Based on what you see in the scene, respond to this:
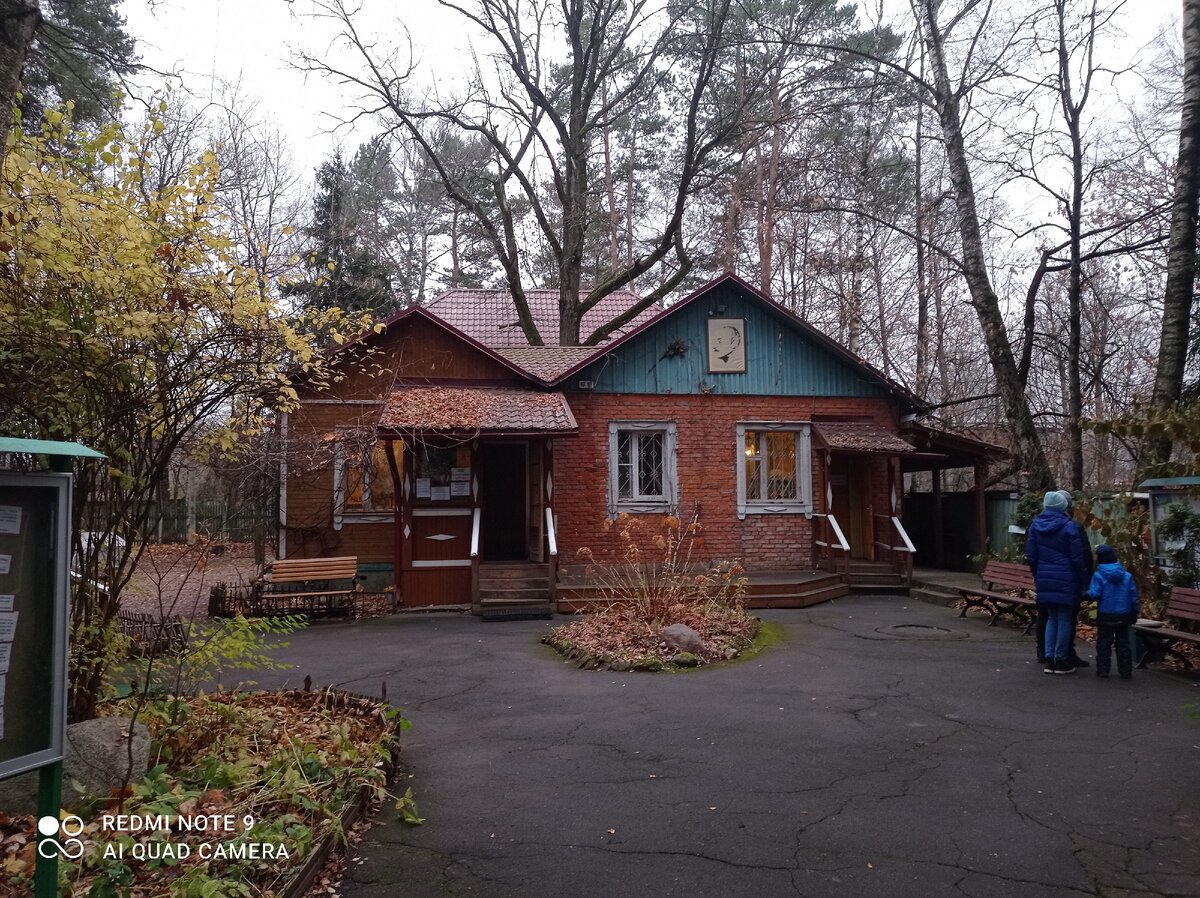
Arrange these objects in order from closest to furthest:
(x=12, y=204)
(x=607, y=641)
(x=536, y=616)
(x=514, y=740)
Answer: (x=12, y=204), (x=514, y=740), (x=607, y=641), (x=536, y=616)

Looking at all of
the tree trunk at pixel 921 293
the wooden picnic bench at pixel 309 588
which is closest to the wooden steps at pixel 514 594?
the wooden picnic bench at pixel 309 588

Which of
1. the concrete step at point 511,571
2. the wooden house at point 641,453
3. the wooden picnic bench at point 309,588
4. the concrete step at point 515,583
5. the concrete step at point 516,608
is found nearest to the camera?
the concrete step at point 516,608

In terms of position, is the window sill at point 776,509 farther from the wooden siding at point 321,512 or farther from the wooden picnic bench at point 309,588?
the wooden picnic bench at point 309,588

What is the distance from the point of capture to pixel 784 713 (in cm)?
721

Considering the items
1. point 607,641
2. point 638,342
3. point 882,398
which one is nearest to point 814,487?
point 882,398

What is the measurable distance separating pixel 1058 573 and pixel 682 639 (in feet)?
13.6

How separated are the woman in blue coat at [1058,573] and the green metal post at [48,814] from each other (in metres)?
8.78

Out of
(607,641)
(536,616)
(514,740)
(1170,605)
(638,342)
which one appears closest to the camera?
(514,740)

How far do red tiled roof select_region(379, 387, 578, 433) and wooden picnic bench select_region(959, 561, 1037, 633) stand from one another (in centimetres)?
689

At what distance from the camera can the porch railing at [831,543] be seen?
15.4m

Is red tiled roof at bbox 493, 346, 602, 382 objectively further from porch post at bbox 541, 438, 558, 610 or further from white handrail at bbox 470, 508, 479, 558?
white handrail at bbox 470, 508, 479, 558

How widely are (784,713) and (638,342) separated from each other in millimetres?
9956

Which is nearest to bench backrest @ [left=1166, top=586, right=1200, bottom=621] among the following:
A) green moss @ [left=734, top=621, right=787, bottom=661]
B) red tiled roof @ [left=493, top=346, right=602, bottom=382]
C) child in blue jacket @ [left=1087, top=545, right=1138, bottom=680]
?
child in blue jacket @ [left=1087, top=545, right=1138, bottom=680]

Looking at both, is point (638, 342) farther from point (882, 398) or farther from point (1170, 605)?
point (1170, 605)
